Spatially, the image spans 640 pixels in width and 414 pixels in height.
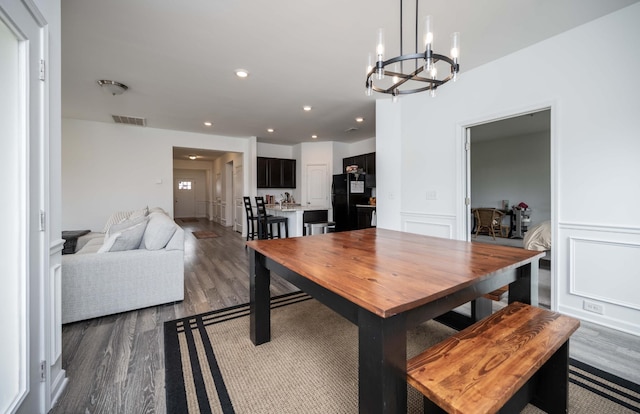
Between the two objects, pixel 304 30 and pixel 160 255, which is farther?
pixel 160 255

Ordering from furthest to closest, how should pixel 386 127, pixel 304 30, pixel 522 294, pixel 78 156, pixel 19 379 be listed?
pixel 78 156 → pixel 386 127 → pixel 304 30 → pixel 522 294 → pixel 19 379

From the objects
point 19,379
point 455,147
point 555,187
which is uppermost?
point 455,147

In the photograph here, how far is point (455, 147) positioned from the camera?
10.9ft

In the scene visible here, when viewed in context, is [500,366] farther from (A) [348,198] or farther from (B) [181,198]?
(B) [181,198]

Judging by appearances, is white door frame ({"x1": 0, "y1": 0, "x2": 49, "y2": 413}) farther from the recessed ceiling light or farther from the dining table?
the recessed ceiling light

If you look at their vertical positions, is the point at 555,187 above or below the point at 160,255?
above

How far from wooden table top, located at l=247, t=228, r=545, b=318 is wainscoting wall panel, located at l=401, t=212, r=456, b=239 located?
148 centimetres

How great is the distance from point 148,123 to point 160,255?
4.03 m

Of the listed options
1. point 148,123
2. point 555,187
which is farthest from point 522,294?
point 148,123

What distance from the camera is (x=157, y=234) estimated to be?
8.80ft

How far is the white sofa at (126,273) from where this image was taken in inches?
89.3

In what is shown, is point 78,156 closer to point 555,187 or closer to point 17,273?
point 17,273

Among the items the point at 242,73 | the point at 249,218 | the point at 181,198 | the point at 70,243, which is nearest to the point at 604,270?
the point at 242,73

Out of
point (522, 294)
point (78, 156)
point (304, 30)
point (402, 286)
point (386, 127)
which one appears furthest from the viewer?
point (78, 156)
